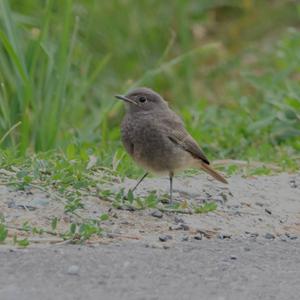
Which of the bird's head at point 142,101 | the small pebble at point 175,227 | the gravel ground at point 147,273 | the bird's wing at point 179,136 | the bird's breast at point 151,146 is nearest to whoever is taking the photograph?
the gravel ground at point 147,273

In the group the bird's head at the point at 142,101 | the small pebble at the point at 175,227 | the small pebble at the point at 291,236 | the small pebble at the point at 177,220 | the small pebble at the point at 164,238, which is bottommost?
the small pebble at the point at 291,236

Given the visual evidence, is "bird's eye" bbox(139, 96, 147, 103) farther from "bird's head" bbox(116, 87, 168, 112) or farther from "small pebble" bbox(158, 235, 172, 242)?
"small pebble" bbox(158, 235, 172, 242)

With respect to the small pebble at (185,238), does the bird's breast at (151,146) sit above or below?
above

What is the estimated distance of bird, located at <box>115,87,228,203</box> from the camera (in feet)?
23.9

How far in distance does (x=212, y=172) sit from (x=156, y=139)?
63cm

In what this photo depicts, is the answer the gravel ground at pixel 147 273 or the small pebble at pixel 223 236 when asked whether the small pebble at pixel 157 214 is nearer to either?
the small pebble at pixel 223 236

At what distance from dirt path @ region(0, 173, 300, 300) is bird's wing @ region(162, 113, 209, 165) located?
0.91ft

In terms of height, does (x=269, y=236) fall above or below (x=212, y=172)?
below

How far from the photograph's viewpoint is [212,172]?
7.74 meters

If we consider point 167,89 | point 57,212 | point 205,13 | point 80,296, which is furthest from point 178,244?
point 205,13

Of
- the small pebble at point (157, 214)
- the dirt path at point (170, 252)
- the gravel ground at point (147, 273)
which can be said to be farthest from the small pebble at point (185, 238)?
the small pebble at point (157, 214)

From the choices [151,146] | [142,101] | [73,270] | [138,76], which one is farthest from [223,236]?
[138,76]

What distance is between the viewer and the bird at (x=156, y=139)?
287 inches

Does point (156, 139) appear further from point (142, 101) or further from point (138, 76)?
point (138, 76)
